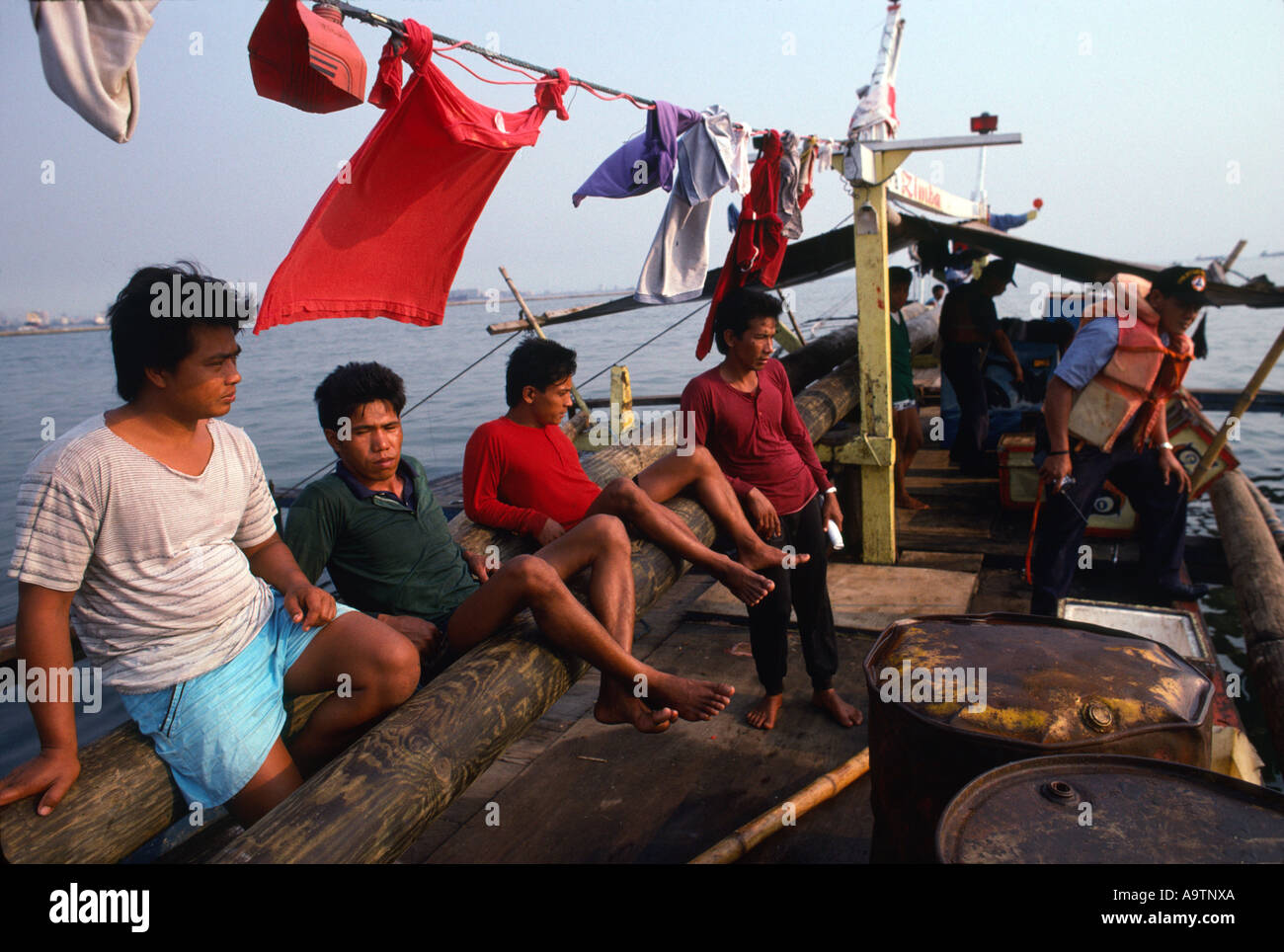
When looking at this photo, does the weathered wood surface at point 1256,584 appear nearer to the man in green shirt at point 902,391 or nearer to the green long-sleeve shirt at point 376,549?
the man in green shirt at point 902,391

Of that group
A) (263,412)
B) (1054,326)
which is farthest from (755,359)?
(263,412)

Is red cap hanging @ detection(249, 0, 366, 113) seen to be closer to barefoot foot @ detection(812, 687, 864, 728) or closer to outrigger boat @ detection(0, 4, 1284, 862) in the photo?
outrigger boat @ detection(0, 4, 1284, 862)

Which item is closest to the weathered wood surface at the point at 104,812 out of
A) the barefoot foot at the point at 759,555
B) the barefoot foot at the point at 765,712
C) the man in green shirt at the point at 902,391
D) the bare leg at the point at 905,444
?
the barefoot foot at the point at 759,555

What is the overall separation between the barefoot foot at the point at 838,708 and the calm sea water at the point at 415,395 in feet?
9.77

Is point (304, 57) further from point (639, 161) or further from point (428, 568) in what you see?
point (639, 161)

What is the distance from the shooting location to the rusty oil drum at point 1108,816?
5.47ft

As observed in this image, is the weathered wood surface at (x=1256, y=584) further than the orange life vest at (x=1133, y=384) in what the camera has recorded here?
No

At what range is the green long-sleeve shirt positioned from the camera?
8.82 ft

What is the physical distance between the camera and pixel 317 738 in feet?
7.82

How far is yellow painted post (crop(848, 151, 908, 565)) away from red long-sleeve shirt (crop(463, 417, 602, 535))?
3.03m

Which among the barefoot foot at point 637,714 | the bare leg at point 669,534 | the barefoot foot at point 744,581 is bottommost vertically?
the barefoot foot at point 637,714

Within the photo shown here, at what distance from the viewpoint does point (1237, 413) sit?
235 inches

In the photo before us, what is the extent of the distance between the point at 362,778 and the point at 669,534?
61.3 inches
